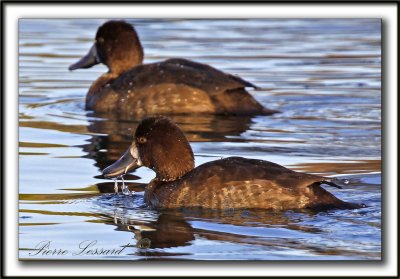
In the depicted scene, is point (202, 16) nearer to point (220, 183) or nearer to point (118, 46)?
point (220, 183)

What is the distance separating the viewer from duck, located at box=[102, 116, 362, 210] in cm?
977

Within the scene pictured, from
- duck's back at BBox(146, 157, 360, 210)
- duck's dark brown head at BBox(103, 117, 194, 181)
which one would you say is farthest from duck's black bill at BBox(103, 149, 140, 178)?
duck's back at BBox(146, 157, 360, 210)

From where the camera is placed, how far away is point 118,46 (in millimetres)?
16359

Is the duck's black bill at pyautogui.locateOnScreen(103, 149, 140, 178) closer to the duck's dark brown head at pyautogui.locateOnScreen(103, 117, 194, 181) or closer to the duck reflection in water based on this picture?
the duck's dark brown head at pyautogui.locateOnScreen(103, 117, 194, 181)

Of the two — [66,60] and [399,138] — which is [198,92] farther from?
[399,138]

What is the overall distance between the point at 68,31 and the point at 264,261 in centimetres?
1496

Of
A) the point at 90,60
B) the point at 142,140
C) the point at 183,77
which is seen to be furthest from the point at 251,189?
the point at 90,60

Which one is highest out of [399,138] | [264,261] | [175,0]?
[175,0]

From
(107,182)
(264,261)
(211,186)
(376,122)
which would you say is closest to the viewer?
(264,261)

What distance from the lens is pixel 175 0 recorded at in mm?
9367

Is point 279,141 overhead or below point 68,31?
below

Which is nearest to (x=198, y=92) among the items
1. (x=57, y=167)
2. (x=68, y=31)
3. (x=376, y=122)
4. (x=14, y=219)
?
(x=376, y=122)

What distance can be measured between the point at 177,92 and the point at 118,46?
1.50 meters

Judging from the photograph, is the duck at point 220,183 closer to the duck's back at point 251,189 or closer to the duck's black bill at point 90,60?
the duck's back at point 251,189
